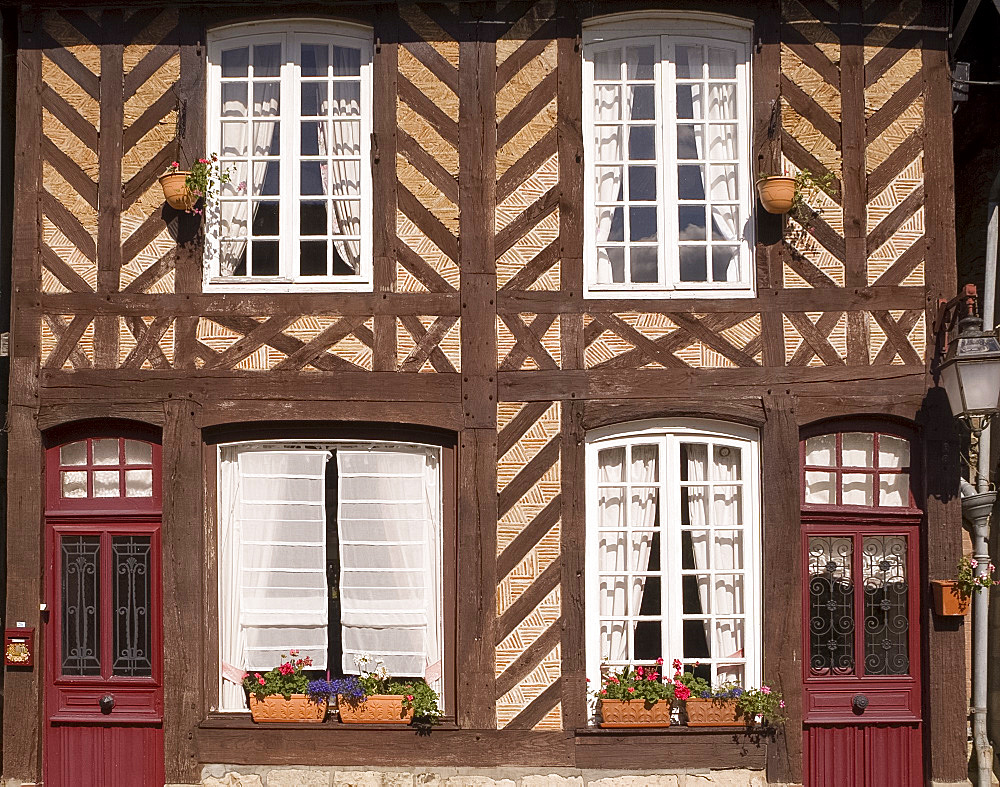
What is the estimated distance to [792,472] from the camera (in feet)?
24.1

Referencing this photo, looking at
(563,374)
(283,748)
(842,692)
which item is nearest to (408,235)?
(563,374)

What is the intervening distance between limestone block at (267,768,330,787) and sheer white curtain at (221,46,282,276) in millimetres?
3471

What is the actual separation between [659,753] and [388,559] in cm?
224

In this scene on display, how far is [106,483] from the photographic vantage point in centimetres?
757

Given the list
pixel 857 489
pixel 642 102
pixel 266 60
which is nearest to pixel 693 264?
pixel 642 102

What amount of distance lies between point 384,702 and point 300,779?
0.77m

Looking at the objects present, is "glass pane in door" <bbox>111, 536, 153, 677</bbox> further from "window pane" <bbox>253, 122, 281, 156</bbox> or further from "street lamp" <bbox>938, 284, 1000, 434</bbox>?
"street lamp" <bbox>938, 284, 1000, 434</bbox>

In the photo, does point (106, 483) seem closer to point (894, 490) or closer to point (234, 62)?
point (234, 62)

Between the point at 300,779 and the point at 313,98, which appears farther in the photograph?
the point at 313,98

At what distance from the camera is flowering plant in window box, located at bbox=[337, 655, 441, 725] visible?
7.21 m

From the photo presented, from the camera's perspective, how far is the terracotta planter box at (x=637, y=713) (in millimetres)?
7160

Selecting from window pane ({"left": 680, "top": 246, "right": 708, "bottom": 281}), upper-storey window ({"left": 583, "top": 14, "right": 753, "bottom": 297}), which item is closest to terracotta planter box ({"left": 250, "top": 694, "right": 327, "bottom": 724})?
upper-storey window ({"left": 583, "top": 14, "right": 753, "bottom": 297})

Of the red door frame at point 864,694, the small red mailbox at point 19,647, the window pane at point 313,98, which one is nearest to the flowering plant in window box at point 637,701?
the red door frame at point 864,694

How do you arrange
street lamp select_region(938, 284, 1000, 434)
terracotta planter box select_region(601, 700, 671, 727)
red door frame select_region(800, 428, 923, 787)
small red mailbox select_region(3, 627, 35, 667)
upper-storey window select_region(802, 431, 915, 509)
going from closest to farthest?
street lamp select_region(938, 284, 1000, 434) < terracotta planter box select_region(601, 700, 671, 727) < small red mailbox select_region(3, 627, 35, 667) < red door frame select_region(800, 428, 923, 787) < upper-storey window select_region(802, 431, 915, 509)
